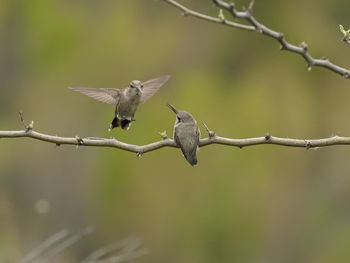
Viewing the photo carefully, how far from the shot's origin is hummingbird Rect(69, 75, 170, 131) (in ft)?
14.6

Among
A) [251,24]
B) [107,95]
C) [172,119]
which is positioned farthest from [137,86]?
[172,119]

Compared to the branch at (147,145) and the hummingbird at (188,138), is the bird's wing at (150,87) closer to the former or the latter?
the hummingbird at (188,138)

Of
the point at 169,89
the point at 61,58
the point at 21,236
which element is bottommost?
the point at 21,236

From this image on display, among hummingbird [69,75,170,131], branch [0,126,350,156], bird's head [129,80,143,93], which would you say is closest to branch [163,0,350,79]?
branch [0,126,350,156]

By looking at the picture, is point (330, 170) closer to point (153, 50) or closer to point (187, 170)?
point (187, 170)

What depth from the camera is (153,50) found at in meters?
11.2

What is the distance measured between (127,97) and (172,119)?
6148 mm

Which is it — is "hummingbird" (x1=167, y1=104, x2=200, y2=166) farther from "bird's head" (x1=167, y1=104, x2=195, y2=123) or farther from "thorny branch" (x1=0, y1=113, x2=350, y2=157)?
"thorny branch" (x1=0, y1=113, x2=350, y2=157)

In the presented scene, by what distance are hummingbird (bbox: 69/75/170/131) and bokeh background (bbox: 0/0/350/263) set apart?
6013 millimetres

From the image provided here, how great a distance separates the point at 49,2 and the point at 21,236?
3.29 metres

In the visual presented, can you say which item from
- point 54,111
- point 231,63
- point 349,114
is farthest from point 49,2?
point 349,114

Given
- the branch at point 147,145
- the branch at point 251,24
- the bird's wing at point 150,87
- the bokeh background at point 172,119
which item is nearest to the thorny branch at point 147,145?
the branch at point 147,145

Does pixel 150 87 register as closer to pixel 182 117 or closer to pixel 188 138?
pixel 182 117

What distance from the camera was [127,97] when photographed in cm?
448
